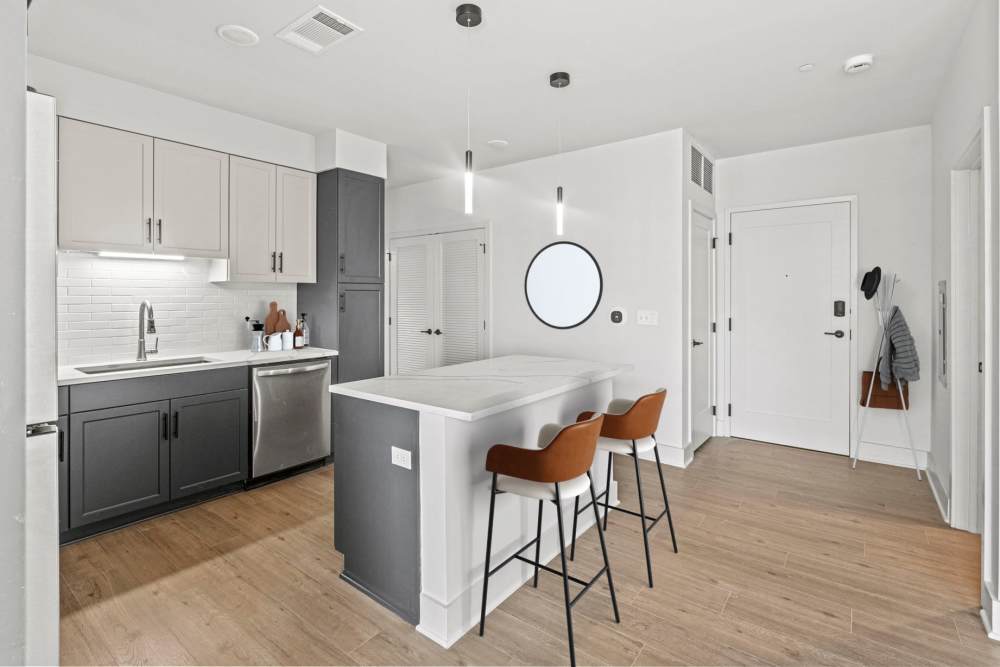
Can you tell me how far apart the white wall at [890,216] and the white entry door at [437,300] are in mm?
3134

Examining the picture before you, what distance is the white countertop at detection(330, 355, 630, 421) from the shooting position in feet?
6.74

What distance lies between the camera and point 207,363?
339cm

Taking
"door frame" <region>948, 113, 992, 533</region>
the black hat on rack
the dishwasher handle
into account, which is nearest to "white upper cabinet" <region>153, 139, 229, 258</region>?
the dishwasher handle

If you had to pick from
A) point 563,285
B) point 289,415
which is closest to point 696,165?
point 563,285

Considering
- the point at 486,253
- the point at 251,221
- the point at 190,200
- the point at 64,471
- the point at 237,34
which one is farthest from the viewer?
the point at 486,253

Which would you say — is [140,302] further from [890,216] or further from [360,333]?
[890,216]

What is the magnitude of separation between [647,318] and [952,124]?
7.31 ft

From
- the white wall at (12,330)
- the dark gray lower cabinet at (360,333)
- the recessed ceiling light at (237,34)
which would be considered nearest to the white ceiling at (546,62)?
the recessed ceiling light at (237,34)

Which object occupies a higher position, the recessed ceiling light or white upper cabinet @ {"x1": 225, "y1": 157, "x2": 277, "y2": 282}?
the recessed ceiling light

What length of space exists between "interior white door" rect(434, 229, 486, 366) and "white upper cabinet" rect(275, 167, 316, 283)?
1.72 meters

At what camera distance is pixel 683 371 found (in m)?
4.19

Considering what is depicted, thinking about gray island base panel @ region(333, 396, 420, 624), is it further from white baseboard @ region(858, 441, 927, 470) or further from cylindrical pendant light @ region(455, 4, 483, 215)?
white baseboard @ region(858, 441, 927, 470)

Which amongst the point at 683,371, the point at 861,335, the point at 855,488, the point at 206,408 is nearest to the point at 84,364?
the point at 206,408

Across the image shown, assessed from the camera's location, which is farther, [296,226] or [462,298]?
[462,298]
